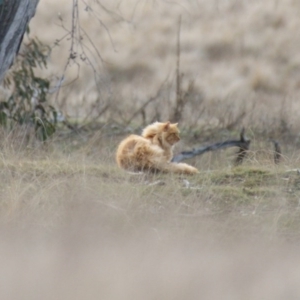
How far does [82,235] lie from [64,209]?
41 cm

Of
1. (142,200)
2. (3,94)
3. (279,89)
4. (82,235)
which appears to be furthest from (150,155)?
(279,89)

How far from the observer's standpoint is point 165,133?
8.33m

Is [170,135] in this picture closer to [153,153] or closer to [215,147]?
[153,153]

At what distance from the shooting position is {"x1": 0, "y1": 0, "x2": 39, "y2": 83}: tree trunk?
23.2 ft

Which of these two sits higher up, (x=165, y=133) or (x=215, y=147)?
(x=165, y=133)

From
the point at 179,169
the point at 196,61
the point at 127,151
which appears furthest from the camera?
the point at 196,61

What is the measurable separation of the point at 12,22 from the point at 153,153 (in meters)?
1.85

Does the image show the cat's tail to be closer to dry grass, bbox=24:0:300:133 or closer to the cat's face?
the cat's face

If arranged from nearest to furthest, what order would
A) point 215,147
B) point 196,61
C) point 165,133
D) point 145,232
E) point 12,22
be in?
1. point 145,232
2. point 12,22
3. point 165,133
4. point 215,147
5. point 196,61

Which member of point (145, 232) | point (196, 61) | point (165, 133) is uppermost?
point (165, 133)

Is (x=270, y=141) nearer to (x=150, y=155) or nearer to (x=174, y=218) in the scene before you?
(x=150, y=155)

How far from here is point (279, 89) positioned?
1598 centimetres

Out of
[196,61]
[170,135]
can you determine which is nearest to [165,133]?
[170,135]

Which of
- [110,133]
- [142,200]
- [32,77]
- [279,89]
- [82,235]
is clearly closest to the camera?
[82,235]
